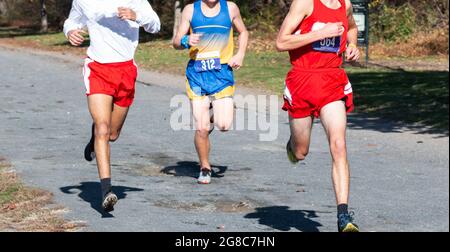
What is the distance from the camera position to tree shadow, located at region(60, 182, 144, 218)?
9262 millimetres

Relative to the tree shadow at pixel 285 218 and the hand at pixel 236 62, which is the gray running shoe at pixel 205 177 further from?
the tree shadow at pixel 285 218

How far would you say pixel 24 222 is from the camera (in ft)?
26.8

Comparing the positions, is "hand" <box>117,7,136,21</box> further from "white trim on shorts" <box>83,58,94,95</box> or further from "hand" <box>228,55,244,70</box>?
"hand" <box>228,55,244,70</box>

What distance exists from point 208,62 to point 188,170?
1.38 metres

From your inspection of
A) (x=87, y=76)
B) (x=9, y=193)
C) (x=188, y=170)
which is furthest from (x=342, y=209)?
(x=188, y=170)

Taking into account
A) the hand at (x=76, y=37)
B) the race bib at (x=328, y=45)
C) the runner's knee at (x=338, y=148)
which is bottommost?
the runner's knee at (x=338, y=148)

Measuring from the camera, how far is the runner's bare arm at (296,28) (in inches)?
298

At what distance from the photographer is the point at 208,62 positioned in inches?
417

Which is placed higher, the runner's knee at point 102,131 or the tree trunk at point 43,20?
the runner's knee at point 102,131

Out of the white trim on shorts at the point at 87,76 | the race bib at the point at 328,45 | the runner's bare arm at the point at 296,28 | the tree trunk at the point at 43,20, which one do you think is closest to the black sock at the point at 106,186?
the white trim on shorts at the point at 87,76

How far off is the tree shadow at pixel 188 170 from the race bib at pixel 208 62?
1.12 meters

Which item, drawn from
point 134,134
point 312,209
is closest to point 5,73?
point 134,134

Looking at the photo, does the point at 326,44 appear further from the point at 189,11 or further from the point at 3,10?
the point at 3,10

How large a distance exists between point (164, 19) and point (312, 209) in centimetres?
3604
